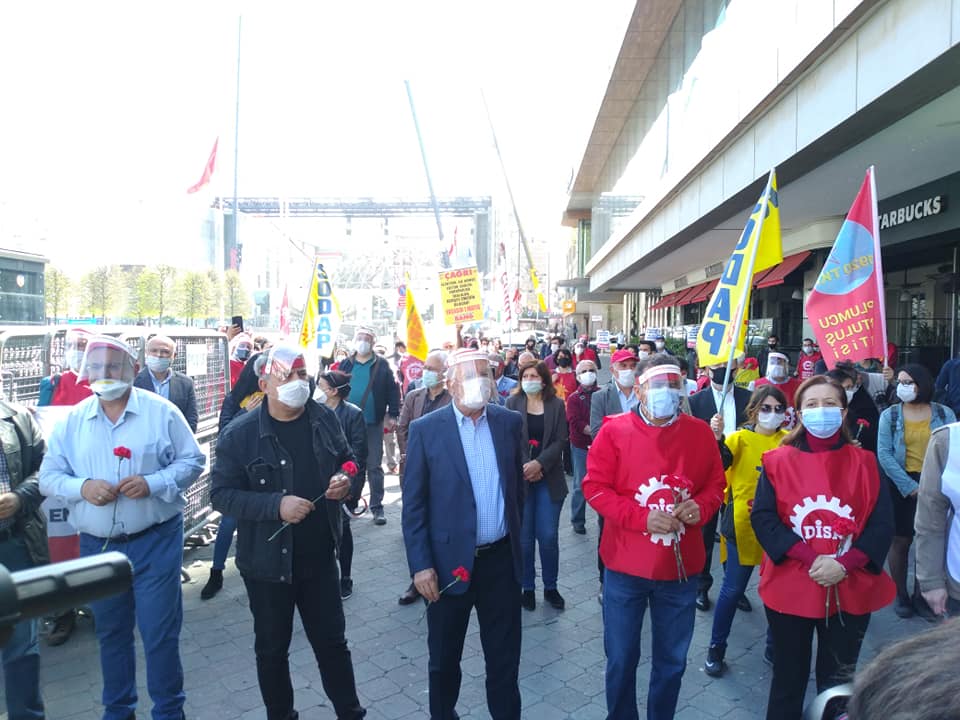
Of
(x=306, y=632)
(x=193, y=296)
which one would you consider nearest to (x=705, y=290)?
(x=306, y=632)

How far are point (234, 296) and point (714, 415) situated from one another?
185 ft

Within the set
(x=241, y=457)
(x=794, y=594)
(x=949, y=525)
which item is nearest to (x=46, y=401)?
(x=241, y=457)

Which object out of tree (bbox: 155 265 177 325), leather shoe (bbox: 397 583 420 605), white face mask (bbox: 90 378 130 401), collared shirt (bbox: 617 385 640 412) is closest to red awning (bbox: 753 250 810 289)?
collared shirt (bbox: 617 385 640 412)

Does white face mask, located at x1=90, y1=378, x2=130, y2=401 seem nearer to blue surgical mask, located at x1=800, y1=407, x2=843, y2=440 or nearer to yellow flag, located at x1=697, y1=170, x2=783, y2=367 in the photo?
blue surgical mask, located at x1=800, y1=407, x2=843, y2=440

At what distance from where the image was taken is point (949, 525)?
320 centimetres

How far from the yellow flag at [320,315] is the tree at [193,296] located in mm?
39805

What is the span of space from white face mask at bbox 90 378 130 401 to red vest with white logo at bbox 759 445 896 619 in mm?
3427

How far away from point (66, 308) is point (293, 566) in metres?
39.8

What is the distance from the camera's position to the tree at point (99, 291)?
124 feet

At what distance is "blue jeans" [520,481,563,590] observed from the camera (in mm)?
5715

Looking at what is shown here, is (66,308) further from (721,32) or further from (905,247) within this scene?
(905,247)

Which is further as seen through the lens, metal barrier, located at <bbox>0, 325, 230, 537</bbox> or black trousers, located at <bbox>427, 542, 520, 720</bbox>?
metal barrier, located at <bbox>0, 325, 230, 537</bbox>

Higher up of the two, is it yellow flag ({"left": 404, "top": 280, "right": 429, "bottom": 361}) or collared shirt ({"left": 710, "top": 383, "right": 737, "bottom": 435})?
yellow flag ({"left": 404, "top": 280, "right": 429, "bottom": 361})

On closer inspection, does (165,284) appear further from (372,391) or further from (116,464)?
(116,464)
